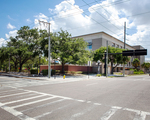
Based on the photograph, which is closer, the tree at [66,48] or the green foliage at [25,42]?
the tree at [66,48]

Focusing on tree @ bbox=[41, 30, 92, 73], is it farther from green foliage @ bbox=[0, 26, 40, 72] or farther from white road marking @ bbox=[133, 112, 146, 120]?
white road marking @ bbox=[133, 112, 146, 120]

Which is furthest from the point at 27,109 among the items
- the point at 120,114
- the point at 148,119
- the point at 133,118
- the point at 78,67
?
the point at 78,67

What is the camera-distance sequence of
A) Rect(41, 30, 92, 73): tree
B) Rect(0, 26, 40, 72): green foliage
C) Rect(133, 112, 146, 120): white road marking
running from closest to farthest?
Rect(133, 112, 146, 120): white road marking, Rect(41, 30, 92, 73): tree, Rect(0, 26, 40, 72): green foliage

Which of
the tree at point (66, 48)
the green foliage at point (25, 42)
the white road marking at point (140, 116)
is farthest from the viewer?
the green foliage at point (25, 42)

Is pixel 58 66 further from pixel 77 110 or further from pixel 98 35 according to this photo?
pixel 77 110

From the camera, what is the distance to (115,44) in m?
57.0

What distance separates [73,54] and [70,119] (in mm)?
25272

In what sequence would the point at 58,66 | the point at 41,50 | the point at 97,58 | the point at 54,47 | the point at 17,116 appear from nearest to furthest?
the point at 17,116, the point at 54,47, the point at 41,50, the point at 97,58, the point at 58,66

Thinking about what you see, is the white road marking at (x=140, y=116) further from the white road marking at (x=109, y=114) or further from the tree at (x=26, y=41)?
the tree at (x=26, y=41)

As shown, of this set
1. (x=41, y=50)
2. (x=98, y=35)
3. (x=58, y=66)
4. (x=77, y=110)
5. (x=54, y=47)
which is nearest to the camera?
(x=77, y=110)

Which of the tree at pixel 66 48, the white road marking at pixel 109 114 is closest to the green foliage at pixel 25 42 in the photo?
the tree at pixel 66 48

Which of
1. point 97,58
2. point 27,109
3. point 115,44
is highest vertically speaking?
point 115,44

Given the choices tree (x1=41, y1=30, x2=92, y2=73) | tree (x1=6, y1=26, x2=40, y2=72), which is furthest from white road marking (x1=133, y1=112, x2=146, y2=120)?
tree (x1=6, y1=26, x2=40, y2=72)

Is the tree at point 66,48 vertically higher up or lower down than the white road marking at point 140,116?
higher up
